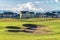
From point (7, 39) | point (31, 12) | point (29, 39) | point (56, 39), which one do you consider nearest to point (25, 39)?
point (29, 39)

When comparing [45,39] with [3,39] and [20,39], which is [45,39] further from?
[3,39]

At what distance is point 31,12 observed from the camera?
161500mm

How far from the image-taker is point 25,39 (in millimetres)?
26625

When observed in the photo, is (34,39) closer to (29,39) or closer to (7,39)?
(29,39)

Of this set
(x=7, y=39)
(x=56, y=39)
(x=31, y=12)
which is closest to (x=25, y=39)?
(x=7, y=39)

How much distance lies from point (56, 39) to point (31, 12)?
443 feet

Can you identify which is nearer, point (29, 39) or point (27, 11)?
point (29, 39)

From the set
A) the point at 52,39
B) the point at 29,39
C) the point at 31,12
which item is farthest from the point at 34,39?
the point at 31,12

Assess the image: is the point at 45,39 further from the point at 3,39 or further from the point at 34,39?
the point at 3,39

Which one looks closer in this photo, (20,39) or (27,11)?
(20,39)

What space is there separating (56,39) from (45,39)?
146 centimetres

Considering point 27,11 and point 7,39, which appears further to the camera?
point 27,11

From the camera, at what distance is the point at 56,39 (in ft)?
87.7

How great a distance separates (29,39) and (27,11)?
135 m
